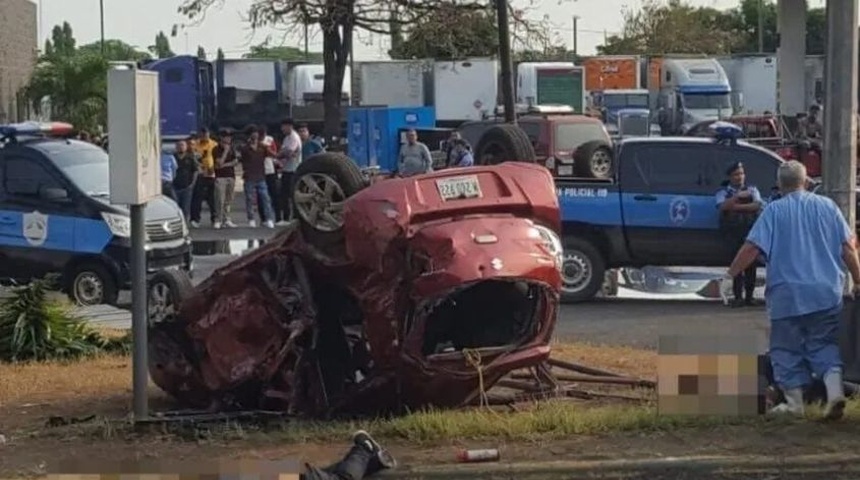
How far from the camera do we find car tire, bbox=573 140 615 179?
19.5 metres

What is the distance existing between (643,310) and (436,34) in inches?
816

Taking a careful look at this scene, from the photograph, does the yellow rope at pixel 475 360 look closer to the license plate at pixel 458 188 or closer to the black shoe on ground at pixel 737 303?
the license plate at pixel 458 188

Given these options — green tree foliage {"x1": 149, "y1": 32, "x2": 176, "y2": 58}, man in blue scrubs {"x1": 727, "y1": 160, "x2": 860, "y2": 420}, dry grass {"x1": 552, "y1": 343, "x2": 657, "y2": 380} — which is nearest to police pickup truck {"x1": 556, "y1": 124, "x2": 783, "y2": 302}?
dry grass {"x1": 552, "y1": 343, "x2": 657, "y2": 380}

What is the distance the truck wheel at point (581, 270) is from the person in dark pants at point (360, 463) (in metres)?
9.72

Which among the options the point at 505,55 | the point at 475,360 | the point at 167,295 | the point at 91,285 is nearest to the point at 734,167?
the point at 505,55

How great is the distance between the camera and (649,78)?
53125 millimetres

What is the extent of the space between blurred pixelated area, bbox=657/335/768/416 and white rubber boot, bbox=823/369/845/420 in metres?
0.39

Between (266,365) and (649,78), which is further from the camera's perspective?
(649,78)

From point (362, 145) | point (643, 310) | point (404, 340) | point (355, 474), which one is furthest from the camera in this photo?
point (362, 145)

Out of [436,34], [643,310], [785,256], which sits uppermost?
[436,34]

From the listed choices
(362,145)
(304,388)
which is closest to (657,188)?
(304,388)

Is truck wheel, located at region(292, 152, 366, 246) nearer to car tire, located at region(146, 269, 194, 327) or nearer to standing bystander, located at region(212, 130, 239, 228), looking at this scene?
car tire, located at region(146, 269, 194, 327)

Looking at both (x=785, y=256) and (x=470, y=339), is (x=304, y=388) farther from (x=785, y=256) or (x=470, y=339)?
(x=785, y=256)

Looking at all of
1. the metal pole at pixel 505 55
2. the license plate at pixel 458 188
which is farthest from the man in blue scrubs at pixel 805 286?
the metal pole at pixel 505 55
